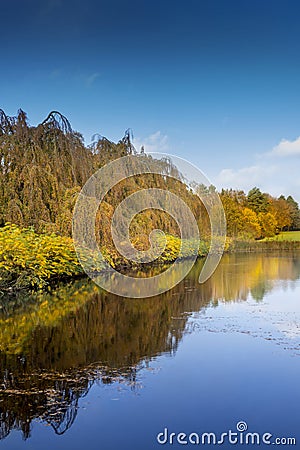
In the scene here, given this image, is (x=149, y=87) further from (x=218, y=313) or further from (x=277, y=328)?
(x=277, y=328)

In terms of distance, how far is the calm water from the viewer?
11.1 feet

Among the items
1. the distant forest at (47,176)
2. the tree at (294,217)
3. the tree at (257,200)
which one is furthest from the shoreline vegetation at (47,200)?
the tree at (294,217)

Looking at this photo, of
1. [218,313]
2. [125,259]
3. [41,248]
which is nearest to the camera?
[218,313]

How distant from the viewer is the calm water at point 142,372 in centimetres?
340

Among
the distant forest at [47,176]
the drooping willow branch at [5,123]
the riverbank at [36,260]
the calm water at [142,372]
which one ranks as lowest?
the calm water at [142,372]

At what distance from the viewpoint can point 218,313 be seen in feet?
25.0

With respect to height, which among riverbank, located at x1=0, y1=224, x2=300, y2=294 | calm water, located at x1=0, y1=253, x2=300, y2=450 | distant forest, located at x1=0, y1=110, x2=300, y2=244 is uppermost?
distant forest, located at x1=0, y1=110, x2=300, y2=244

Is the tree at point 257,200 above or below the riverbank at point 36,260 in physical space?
above

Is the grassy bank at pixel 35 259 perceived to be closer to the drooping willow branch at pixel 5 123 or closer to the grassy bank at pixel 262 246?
the drooping willow branch at pixel 5 123

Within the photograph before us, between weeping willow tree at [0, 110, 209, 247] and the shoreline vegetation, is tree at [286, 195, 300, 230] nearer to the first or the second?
the shoreline vegetation

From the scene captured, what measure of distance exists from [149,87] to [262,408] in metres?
9.75

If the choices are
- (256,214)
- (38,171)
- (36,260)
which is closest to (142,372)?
(36,260)

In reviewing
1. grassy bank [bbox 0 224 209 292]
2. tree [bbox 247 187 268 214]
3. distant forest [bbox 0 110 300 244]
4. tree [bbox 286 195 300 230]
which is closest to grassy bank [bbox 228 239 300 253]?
tree [bbox 247 187 268 214]

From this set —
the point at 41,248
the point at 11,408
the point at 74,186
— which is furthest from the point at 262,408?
the point at 74,186
